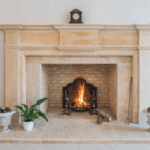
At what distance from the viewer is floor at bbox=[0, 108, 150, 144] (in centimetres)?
186

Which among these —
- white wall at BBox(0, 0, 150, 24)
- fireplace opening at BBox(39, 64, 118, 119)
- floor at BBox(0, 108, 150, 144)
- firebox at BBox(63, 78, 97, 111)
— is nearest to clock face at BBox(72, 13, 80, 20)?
white wall at BBox(0, 0, 150, 24)

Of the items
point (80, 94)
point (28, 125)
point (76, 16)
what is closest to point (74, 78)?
point (80, 94)

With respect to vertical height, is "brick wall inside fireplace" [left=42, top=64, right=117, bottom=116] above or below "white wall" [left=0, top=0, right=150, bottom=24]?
below

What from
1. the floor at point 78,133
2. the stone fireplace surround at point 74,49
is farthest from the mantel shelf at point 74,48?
the floor at point 78,133

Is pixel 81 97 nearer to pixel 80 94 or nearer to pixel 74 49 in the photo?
pixel 80 94

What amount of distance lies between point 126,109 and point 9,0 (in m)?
2.63

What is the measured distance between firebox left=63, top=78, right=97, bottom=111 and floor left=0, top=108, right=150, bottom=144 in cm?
51

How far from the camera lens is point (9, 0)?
7.83 ft

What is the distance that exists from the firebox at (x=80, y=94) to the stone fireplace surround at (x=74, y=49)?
2.53 feet

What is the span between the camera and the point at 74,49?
230cm

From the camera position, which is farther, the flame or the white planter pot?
the flame

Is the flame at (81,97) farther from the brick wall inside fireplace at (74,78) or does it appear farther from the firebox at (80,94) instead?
the brick wall inside fireplace at (74,78)

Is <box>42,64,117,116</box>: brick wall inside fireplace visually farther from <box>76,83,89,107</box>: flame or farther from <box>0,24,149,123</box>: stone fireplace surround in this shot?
<box>0,24,149,123</box>: stone fireplace surround

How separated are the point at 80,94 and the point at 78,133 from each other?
108 cm
